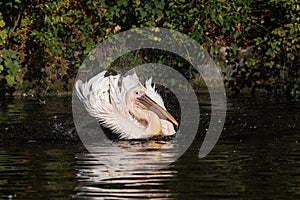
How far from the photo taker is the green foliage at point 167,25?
21531 millimetres

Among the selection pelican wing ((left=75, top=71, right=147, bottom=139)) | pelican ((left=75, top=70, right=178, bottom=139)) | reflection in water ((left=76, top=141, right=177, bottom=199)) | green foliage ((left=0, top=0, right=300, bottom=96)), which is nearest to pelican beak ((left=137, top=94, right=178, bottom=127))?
pelican ((left=75, top=70, right=178, bottom=139))

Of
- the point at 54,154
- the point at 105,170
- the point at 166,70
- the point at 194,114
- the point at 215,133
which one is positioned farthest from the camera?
the point at 166,70

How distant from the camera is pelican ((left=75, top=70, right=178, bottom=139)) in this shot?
1777 cm

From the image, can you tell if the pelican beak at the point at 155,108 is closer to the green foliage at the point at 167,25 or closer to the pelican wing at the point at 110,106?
the pelican wing at the point at 110,106

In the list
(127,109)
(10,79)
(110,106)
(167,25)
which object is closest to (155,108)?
(127,109)

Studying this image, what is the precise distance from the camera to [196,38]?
2333 centimetres

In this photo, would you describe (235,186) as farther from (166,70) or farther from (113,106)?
(166,70)

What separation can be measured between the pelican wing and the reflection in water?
1.16 metres

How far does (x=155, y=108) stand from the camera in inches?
727

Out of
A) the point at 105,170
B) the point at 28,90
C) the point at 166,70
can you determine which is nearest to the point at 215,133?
the point at 105,170

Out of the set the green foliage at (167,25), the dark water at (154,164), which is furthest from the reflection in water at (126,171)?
the green foliage at (167,25)

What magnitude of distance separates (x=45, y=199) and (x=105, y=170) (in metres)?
2.35

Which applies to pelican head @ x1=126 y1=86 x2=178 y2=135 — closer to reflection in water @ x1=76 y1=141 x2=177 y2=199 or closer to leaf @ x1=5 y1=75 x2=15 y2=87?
reflection in water @ x1=76 y1=141 x2=177 y2=199

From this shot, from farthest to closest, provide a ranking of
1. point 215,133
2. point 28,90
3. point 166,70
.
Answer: point 28,90
point 166,70
point 215,133
